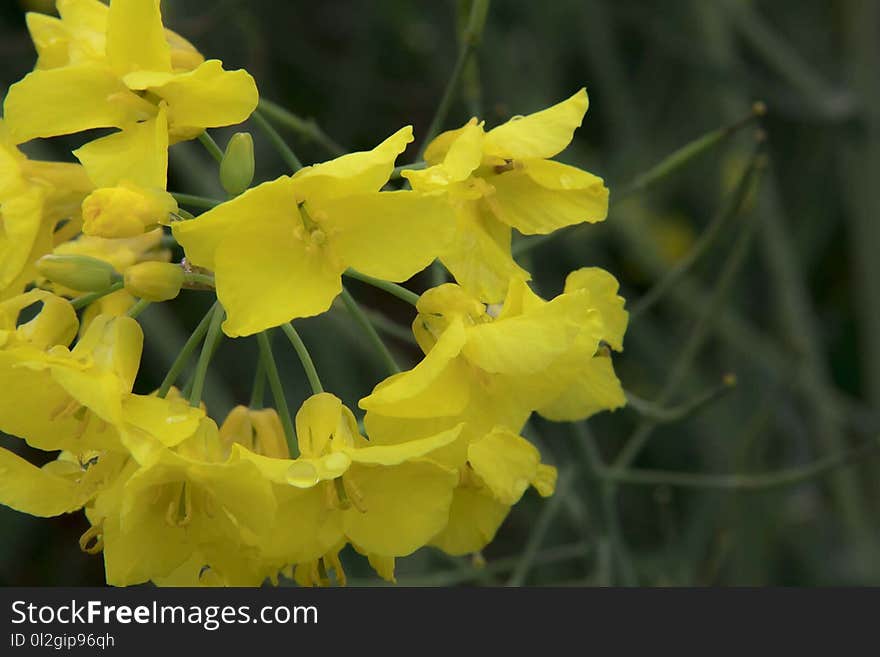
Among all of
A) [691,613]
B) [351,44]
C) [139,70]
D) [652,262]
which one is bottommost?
[691,613]

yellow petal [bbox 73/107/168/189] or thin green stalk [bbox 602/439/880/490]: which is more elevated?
yellow petal [bbox 73/107/168/189]

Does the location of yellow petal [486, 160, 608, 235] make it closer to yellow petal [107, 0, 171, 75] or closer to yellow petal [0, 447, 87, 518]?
yellow petal [107, 0, 171, 75]

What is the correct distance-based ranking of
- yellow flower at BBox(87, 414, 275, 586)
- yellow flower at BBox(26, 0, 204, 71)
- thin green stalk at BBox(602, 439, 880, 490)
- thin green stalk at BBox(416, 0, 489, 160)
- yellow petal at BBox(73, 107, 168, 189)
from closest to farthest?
1. yellow flower at BBox(87, 414, 275, 586)
2. yellow petal at BBox(73, 107, 168, 189)
3. yellow flower at BBox(26, 0, 204, 71)
4. thin green stalk at BBox(416, 0, 489, 160)
5. thin green stalk at BBox(602, 439, 880, 490)

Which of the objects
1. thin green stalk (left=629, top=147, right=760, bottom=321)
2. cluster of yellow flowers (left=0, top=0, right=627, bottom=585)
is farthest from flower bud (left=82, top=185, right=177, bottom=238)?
thin green stalk (left=629, top=147, right=760, bottom=321)

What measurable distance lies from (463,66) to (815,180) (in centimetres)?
164

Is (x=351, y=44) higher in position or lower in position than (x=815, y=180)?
higher

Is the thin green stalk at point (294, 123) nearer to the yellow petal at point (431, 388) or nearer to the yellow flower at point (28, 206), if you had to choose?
the yellow flower at point (28, 206)

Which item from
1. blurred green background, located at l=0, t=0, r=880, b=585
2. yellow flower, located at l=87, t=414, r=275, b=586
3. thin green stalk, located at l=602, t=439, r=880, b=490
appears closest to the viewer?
yellow flower, located at l=87, t=414, r=275, b=586

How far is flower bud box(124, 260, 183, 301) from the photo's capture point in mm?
876

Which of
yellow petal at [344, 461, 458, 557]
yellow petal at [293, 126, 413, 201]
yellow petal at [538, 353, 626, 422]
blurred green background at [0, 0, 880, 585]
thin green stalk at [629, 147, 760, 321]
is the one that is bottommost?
yellow petal at [344, 461, 458, 557]

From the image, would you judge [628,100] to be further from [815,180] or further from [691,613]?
[691,613]

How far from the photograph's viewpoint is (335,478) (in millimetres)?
844

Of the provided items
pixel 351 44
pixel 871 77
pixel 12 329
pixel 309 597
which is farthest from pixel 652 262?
pixel 12 329

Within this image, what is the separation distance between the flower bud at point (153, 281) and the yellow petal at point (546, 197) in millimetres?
263
